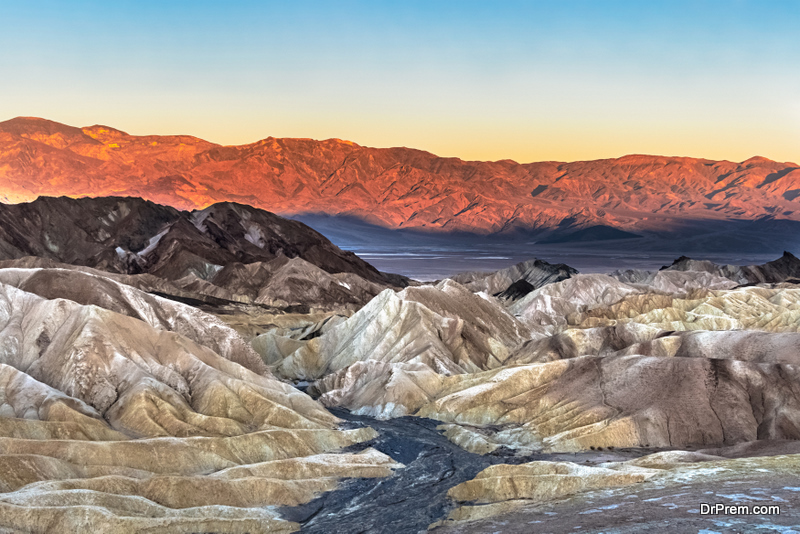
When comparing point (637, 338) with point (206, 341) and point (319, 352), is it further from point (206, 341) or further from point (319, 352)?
point (206, 341)

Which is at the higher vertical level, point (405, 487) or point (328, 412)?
point (405, 487)

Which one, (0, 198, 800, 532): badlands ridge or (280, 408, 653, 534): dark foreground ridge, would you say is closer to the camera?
(0, 198, 800, 532): badlands ridge

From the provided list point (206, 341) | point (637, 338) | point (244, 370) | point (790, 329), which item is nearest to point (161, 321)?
point (206, 341)

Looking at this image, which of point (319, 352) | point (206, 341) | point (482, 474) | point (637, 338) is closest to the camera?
point (482, 474)

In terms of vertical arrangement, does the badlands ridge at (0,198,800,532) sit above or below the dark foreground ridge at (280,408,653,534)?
above

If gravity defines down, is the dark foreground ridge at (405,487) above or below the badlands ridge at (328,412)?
below

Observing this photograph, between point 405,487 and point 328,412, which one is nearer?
point 405,487

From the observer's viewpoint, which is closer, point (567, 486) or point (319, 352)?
point (567, 486)

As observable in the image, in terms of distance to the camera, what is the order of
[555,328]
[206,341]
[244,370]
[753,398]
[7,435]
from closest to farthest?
[7,435]
[753,398]
[244,370]
[206,341]
[555,328]
